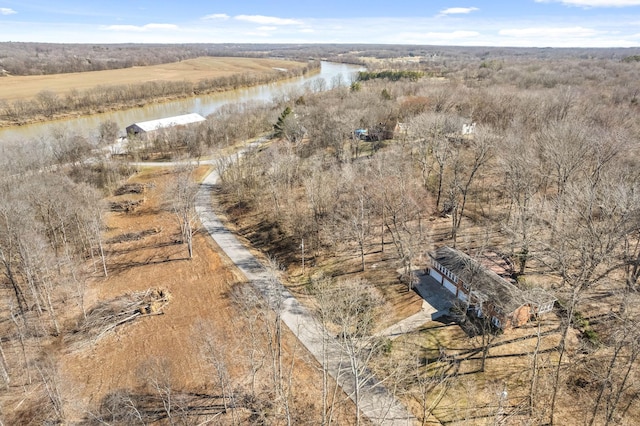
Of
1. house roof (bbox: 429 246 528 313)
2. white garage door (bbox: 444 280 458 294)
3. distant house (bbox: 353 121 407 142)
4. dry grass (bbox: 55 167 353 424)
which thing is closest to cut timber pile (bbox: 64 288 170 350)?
dry grass (bbox: 55 167 353 424)

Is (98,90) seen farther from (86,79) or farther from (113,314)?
(113,314)

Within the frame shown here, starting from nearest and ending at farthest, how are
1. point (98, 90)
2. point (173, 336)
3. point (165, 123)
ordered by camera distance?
point (173, 336) < point (165, 123) < point (98, 90)

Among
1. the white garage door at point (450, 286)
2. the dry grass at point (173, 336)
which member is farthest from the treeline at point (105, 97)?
the white garage door at point (450, 286)

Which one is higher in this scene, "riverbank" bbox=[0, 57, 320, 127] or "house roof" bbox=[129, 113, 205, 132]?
"riverbank" bbox=[0, 57, 320, 127]

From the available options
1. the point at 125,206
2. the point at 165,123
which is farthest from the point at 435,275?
the point at 165,123

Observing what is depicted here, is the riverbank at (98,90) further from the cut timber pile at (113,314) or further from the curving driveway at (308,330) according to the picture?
the cut timber pile at (113,314)

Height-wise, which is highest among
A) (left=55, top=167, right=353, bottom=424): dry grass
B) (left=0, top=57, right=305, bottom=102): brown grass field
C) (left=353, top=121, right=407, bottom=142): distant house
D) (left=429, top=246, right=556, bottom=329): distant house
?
(left=0, top=57, right=305, bottom=102): brown grass field

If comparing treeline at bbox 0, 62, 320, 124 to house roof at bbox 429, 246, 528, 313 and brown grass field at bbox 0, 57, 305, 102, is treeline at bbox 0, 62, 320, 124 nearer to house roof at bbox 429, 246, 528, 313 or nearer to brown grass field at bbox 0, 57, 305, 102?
brown grass field at bbox 0, 57, 305, 102
